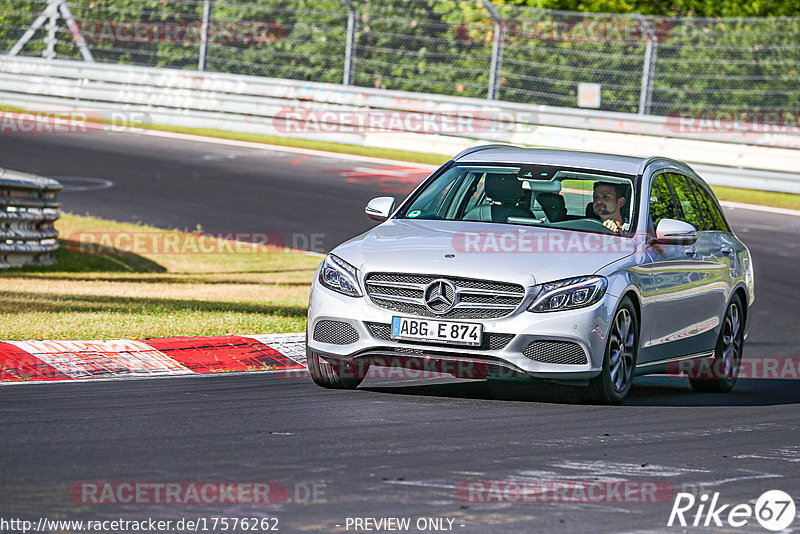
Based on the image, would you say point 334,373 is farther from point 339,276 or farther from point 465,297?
point 465,297

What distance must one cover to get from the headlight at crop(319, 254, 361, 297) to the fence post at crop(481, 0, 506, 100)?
1701cm

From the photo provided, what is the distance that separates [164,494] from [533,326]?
10.1 feet

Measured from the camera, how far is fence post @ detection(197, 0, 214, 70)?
87.4ft

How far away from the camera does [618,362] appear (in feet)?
27.9

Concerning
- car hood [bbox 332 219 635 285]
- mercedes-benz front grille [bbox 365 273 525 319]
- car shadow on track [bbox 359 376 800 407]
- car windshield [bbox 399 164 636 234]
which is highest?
car windshield [bbox 399 164 636 234]

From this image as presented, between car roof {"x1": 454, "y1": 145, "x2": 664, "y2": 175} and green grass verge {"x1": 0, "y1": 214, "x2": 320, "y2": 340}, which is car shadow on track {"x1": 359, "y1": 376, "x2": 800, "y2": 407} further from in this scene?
green grass verge {"x1": 0, "y1": 214, "x2": 320, "y2": 340}

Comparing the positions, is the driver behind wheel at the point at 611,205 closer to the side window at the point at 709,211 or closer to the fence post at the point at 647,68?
the side window at the point at 709,211

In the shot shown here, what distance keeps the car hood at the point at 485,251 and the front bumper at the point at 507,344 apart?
0.23 m

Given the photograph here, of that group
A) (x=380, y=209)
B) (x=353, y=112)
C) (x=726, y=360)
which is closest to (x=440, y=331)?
(x=380, y=209)

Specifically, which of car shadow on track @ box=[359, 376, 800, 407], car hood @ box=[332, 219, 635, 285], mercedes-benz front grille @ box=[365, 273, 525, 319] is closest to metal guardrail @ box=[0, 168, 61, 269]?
car hood @ box=[332, 219, 635, 285]

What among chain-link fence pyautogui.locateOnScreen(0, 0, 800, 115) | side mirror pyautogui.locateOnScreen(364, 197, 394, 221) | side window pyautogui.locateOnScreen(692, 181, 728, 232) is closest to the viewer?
side mirror pyautogui.locateOnScreen(364, 197, 394, 221)

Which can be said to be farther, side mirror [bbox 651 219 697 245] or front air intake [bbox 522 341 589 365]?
side mirror [bbox 651 219 697 245]

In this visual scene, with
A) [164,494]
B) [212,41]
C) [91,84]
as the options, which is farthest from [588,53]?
[164,494]

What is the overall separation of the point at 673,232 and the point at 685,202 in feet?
4.05
